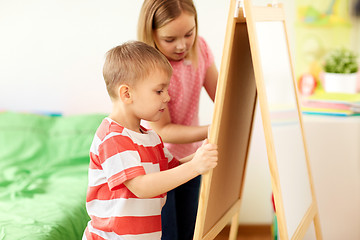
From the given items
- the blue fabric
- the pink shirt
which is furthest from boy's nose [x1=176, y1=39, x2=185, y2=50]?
the blue fabric

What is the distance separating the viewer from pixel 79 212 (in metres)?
2.09

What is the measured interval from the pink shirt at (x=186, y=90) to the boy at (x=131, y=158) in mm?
329

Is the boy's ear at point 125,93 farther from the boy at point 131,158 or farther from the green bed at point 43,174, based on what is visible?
the green bed at point 43,174

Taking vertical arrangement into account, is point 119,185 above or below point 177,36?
below

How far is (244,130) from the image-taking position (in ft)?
5.97

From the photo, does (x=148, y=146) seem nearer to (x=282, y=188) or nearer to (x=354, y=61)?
(x=282, y=188)

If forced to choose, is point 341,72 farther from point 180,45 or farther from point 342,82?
point 180,45

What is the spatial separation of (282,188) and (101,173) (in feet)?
1.72

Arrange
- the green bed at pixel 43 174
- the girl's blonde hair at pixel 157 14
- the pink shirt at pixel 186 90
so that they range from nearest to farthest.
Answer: the girl's blonde hair at pixel 157 14
the pink shirt at pixel 186 90
the green bed at pixel 43 174

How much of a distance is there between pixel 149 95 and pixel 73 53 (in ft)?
5.81

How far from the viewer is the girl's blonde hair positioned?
1518 millimetres

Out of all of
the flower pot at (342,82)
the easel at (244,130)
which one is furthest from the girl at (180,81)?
the flower pot at (342,82)

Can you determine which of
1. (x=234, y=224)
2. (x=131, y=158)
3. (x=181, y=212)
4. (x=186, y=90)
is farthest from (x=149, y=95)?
(x=234, y=224)

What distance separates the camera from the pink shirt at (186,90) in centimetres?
167
